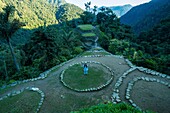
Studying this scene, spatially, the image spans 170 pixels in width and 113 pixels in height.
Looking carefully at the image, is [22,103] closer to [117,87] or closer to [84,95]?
[84,95]

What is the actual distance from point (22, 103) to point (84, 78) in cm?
529

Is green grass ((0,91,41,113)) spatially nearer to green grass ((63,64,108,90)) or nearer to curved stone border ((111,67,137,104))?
green grass ((63,64,108,90))

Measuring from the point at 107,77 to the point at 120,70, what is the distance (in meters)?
2.05

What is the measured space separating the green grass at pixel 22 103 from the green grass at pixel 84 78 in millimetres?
3004

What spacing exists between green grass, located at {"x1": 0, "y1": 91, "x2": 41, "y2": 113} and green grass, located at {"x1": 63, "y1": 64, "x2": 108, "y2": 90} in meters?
3.00

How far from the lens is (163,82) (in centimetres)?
1249

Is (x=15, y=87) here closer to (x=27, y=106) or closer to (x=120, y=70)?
(x=27, y=106)

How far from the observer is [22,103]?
11.4m


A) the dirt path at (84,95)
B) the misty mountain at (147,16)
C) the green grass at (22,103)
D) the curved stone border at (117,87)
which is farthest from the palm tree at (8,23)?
the misty mountain at (147,16)

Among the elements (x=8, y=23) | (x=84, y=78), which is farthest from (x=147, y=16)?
(x=84, y=78)

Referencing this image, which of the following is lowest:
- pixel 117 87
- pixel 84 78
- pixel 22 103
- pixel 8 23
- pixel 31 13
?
pixel 22 103

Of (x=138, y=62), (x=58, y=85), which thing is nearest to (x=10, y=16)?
(x=58, y=85)

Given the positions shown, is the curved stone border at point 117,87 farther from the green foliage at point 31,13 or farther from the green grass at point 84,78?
the green foliage at point 31,13

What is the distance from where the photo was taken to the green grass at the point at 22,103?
10.7 metres
